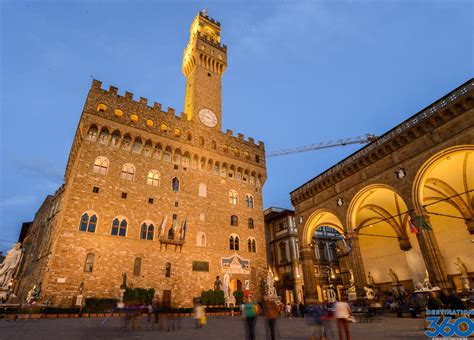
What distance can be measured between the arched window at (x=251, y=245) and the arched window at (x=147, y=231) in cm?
1030

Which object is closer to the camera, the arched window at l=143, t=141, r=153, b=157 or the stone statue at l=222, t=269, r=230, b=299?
the stone statue at l=222, t=269, r=230, b=299

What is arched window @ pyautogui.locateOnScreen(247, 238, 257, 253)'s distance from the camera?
27.8 metres

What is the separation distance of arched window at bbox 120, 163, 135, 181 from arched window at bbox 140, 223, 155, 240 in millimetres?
4369

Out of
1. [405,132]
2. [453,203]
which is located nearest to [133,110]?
[405,132]

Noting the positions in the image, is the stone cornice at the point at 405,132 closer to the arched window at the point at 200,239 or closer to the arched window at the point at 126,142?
the arched window at the point at 200,239

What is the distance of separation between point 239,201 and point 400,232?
A: 51.0ft

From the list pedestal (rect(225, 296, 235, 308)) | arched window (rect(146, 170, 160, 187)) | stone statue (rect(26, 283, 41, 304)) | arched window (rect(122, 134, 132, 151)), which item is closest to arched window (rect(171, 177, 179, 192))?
arched window (rect(146, 170, 160, 187))

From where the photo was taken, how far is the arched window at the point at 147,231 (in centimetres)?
2215

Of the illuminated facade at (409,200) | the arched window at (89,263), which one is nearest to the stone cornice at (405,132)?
the illuminated facade at (409,200)

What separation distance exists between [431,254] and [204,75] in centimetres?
2927

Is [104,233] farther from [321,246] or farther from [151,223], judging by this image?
[321,246]

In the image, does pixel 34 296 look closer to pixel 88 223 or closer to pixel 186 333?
pixel 88 223

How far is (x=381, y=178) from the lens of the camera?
1744cm

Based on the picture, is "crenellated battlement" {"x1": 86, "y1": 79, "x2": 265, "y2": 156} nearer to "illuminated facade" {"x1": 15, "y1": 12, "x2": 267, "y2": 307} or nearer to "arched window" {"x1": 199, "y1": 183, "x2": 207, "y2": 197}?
"illuminated facade" {"x1": 15, "y1": 12, "x2": 267, "y2": 307}
